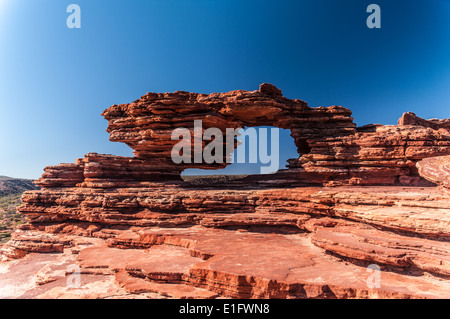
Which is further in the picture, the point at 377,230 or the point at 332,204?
the point at 332,204

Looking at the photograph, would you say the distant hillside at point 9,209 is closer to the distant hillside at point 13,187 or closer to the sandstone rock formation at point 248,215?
the distant hillside at point 13,187

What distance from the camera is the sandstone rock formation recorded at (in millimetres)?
9320

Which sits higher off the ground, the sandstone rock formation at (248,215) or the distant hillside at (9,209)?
the sandstone rock formation at (248,215)

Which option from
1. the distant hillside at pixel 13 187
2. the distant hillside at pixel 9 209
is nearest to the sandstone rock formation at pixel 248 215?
the distant hillside at pixel 9 209

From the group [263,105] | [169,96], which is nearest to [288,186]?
[263,105]

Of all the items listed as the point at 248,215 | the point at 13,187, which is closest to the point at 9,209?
the point at 13,187

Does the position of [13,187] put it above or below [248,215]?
below

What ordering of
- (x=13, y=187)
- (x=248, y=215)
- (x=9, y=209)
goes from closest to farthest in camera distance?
(x=248, y=215), (x=9, y=209), (x=13, y=187)

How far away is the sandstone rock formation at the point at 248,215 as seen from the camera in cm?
932

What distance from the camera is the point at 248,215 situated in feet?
54.3

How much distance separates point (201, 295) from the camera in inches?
353

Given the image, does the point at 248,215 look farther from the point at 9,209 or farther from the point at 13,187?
the point at 13,187
